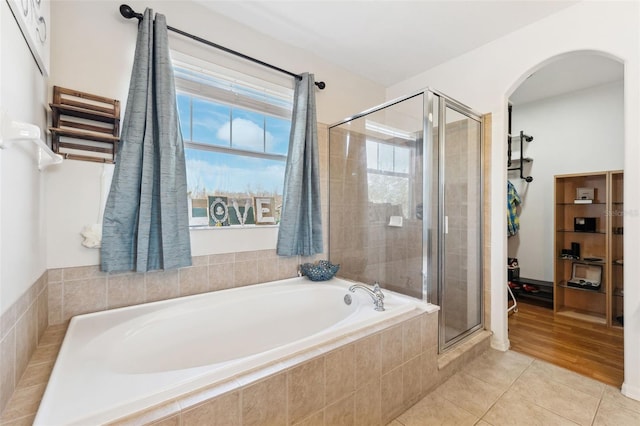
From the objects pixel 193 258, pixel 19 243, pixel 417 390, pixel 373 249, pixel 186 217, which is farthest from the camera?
pixel 373 249

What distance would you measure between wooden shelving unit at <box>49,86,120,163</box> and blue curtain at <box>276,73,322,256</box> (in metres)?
1.19

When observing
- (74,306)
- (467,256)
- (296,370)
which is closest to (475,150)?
(467,256)

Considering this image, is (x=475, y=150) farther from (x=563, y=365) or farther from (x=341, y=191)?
(x=563, y=365)

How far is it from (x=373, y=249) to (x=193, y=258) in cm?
150

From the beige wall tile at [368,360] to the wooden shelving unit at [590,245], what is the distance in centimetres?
279

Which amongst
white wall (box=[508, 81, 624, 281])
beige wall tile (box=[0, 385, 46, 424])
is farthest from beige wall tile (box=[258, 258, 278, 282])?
white wall (box=[508, 81, 624, 281])

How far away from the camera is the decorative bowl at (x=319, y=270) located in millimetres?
2318

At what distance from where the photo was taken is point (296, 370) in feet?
3.69

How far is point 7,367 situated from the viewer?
2.96 feet

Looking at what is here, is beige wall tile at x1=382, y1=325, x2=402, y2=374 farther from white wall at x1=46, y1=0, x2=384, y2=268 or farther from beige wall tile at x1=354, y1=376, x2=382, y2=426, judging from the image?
white wall at x1=46, y1=0, x2=384, y2=268

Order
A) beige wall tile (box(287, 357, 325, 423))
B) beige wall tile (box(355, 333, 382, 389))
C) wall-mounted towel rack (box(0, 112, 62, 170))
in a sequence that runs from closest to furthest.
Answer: wall-mounted towel rack (box(0, 112, 62, 170)), beige wall tile (box(287, 357, 325, 423)), beige wall tile (box(355, 333, 382, 389))

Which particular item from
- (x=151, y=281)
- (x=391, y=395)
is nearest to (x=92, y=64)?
(x=151, y=281)

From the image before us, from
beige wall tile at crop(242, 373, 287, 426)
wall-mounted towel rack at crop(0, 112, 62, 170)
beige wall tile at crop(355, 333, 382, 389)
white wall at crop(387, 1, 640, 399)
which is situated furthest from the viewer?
white wall at crop(387, 1, 640, 399)

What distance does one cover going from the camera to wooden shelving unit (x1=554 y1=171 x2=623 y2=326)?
9.07 ft
